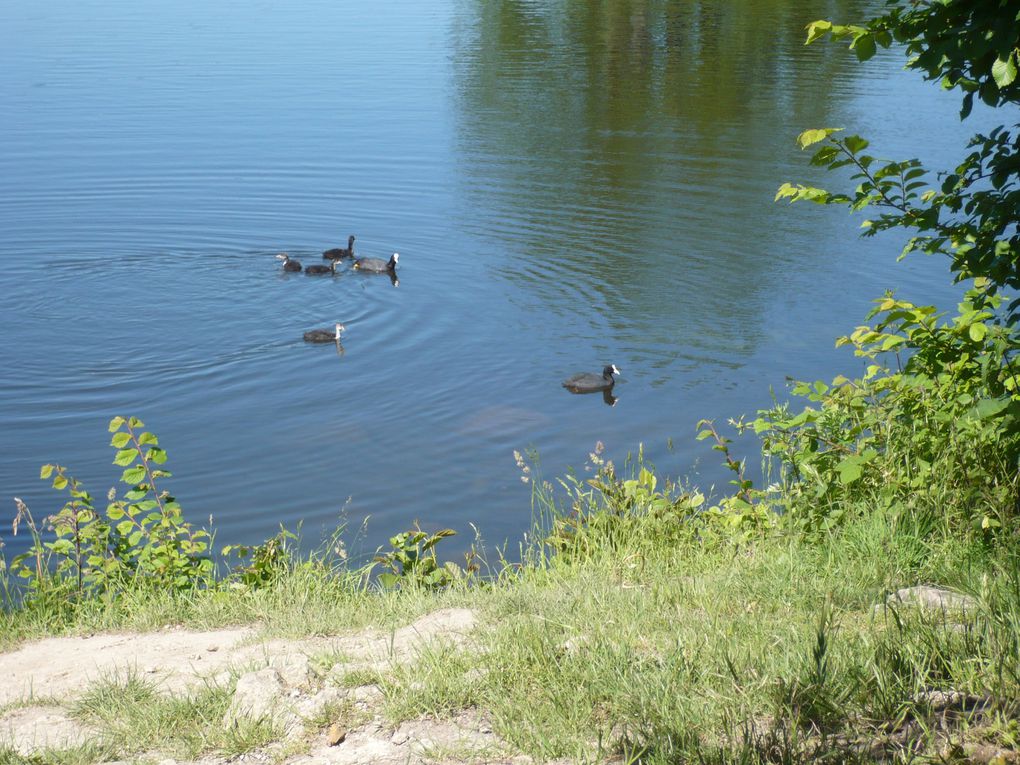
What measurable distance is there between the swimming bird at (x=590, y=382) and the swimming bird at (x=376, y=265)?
172 inches

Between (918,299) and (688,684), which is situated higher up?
(688,684)

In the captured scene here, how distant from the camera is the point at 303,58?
32.8 meters

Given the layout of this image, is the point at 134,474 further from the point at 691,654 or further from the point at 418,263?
the point at 418,263

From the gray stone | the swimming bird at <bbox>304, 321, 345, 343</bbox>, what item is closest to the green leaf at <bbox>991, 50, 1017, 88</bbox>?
the gray stone

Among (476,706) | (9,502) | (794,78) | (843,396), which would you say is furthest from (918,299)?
(794,78)

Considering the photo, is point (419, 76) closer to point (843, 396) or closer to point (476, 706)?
point (843, 396)

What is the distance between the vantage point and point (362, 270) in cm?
1612

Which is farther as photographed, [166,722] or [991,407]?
[991,407]

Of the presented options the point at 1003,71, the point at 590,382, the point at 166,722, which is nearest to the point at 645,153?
the point at 590,382

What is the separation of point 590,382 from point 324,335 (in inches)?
136

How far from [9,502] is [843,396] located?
Answer: 286 inches

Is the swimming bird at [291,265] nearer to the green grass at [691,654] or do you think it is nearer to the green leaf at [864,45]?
the green grass at [691,654]

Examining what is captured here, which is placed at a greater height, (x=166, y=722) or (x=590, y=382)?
(x=166, y=722)

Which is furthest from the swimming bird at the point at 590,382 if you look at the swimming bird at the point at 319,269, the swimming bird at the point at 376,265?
the swimming bird at the point at 319,269
